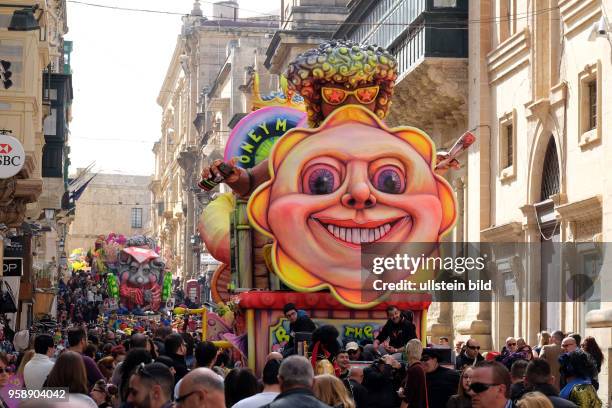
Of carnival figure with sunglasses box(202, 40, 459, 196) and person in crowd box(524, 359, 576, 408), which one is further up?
carnival figure with sunglasses box(202, 40, 459, 196)

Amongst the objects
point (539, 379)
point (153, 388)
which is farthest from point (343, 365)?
point (153, 388)

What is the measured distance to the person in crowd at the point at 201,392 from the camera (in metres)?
6.91

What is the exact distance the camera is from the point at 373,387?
40.0 feet

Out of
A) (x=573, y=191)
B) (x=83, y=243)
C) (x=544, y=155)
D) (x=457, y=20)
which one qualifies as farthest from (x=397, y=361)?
(x=83, y=243)

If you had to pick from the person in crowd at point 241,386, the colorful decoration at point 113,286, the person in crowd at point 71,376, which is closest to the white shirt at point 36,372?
the person in crowd at point 71,376

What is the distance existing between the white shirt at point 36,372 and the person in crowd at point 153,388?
13.9 ft

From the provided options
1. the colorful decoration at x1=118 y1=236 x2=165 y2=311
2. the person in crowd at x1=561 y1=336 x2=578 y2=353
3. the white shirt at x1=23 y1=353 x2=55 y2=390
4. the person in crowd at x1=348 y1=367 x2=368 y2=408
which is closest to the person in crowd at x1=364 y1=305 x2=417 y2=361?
the person in crowd at x1=561 y1=336 x2=578 y2=353

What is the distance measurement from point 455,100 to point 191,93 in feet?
197

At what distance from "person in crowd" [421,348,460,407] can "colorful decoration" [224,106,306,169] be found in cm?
863

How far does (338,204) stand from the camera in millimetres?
16203

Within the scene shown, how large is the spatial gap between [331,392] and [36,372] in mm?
3424

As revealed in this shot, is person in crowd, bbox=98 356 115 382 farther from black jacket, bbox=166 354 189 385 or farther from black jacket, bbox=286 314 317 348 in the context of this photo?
black jacket, bbox=286 314 317 348

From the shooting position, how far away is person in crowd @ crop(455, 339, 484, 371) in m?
15.1

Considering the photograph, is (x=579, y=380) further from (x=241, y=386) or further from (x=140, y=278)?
(x=140, y=278)
